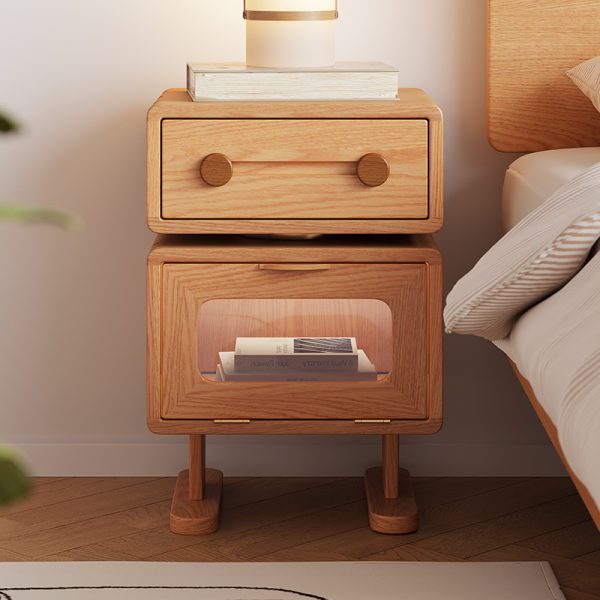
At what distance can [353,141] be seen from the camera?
4.38 ft

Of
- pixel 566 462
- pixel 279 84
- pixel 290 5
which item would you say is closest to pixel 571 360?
pixel 566 462

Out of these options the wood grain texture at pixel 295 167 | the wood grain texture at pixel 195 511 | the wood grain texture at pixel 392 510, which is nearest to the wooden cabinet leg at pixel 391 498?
the wood grain texture at pixel 392 510

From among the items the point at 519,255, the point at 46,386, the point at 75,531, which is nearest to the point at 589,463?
the point at 519,255

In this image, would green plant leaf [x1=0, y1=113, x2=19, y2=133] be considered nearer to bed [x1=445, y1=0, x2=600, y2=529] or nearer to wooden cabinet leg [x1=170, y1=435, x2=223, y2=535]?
bed [x1=445, y1=0, x2=600, y2=529]

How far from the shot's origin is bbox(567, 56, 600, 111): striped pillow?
56.8 inches

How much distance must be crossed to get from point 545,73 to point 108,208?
0.77 meters

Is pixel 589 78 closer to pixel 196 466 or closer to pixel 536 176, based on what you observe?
pixel 536 176

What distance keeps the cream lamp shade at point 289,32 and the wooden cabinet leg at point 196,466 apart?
576 millimetres

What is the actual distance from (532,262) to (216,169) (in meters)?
0.51

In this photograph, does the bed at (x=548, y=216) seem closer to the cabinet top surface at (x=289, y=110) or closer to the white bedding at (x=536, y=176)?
the white bedding at (x=536, y=176)

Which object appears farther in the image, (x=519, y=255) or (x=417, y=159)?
(x=417, y=159)

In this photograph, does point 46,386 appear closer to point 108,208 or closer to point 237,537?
point 108,208

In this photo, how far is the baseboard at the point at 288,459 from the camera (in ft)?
5.65

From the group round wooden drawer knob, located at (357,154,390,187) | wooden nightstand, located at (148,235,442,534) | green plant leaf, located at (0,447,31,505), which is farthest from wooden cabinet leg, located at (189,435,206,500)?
green plant leaf, located at (0,447,31,505)
